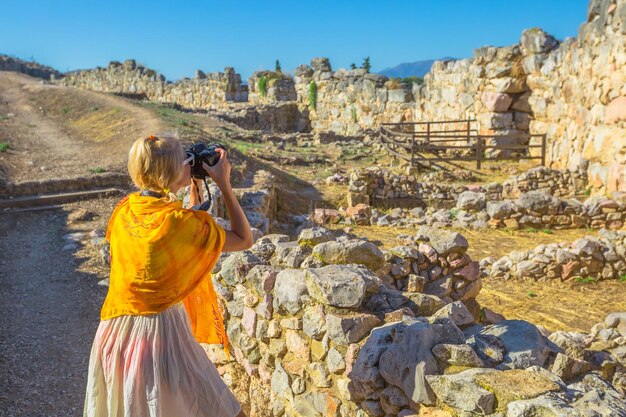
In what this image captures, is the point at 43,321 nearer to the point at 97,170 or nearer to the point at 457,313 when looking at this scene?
the point at 457,313

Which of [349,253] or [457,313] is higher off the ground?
[349,253]

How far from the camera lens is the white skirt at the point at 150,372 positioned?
8.68 feet

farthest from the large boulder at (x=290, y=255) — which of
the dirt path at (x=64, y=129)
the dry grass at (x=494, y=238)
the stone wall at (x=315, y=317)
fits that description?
the dirt path at (x=64, y=129)

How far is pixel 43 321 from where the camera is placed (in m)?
6.69

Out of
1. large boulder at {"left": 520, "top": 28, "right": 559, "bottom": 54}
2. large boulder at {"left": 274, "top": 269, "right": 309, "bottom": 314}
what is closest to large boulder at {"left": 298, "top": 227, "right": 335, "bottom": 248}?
large boulder at {"left": 274, "top": 269, "right": 309, "bottom": 314}

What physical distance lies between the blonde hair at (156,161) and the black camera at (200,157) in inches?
6.7

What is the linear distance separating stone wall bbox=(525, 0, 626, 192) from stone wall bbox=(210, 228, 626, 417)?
30.8ft

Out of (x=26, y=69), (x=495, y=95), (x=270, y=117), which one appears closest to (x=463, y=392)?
(x=495, y=95)

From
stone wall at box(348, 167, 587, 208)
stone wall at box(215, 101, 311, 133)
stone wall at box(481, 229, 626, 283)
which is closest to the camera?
stone wall at box(481, 229, 626, 283)

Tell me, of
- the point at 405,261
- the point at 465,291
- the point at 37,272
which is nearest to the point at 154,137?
the point at 405,261

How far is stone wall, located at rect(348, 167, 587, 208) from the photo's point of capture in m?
14.2

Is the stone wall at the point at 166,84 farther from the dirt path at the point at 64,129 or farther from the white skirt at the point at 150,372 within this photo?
the white skirt at the point at 150,372

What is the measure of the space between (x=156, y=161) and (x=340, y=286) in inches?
58.7

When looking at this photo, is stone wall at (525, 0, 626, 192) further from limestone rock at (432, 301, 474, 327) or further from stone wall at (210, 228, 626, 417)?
limestone rock at (432, 301, 474, 327)
